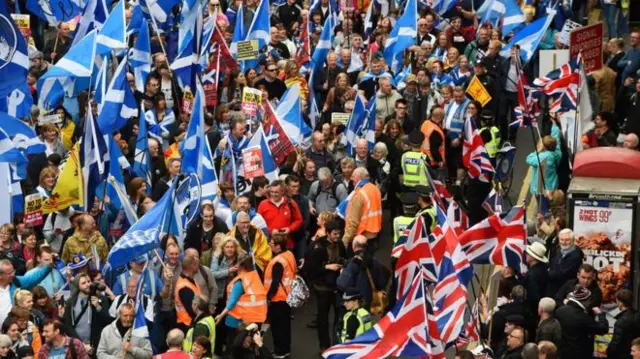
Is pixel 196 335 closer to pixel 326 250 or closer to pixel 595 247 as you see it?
pixel 326 250

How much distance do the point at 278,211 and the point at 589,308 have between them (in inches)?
209

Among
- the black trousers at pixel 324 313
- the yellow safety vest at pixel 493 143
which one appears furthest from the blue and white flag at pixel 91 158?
the yellow safety vest at pixel 493 143

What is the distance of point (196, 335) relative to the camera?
68.4 feet

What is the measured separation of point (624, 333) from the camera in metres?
20.3

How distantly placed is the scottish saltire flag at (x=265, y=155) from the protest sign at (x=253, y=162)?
6 centimetres

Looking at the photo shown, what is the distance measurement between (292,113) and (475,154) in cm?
291

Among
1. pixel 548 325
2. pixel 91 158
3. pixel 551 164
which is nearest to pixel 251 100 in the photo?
pixel 91 158

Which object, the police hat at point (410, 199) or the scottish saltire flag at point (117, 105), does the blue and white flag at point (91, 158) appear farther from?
the police hat at point (410, 199)

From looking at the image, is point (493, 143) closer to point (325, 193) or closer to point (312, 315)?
point (325, 193)

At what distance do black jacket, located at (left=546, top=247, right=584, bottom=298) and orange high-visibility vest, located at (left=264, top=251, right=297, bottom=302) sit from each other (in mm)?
3254

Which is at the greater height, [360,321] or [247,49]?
[247,49]

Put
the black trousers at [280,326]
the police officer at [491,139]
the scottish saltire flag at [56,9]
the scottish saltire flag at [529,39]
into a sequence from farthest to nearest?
the scottish saltire flag at [56,9] < the scottish saltire flag at [529,39] < the police officer at [491,139] < the black trousers at [280,326]

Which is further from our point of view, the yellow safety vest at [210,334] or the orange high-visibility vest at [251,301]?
the orange high-visibility vest at [251,301]

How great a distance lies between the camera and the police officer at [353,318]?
21453mm
